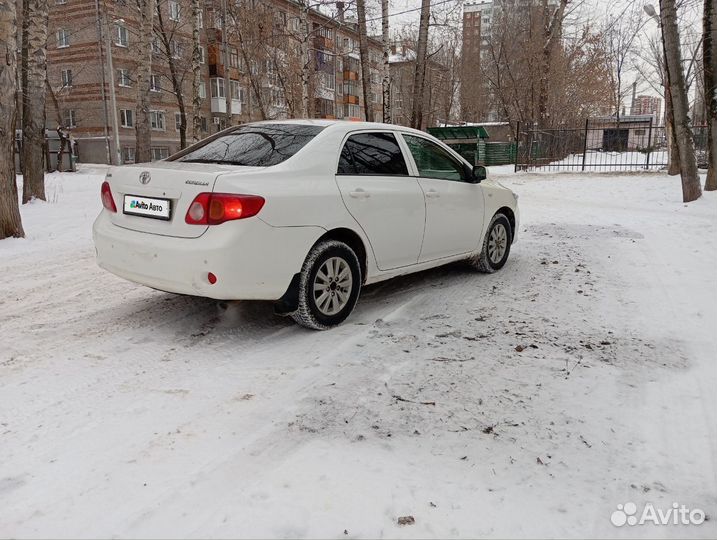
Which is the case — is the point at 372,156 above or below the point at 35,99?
below

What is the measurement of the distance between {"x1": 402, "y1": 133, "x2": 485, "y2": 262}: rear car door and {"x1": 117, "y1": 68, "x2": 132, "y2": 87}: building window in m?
37.7

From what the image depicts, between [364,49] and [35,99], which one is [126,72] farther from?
[35,99]

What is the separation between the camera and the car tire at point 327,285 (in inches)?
163

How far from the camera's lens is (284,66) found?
1262 inches

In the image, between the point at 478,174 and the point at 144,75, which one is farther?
the point at 144,75

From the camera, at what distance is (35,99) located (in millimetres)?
11227

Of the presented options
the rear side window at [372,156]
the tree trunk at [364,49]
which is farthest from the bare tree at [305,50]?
the rear side window at [372,156]

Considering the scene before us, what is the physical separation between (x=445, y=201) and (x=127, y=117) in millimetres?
39822

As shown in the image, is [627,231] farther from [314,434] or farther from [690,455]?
[314,434]

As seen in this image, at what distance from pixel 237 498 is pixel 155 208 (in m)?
2.39

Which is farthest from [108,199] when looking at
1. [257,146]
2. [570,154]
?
[570,154]

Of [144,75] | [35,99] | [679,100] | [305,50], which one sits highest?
[305,50]

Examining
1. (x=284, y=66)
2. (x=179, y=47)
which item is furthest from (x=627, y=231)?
(x=179, y=47)

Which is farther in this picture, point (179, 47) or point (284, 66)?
point (179, 47)
